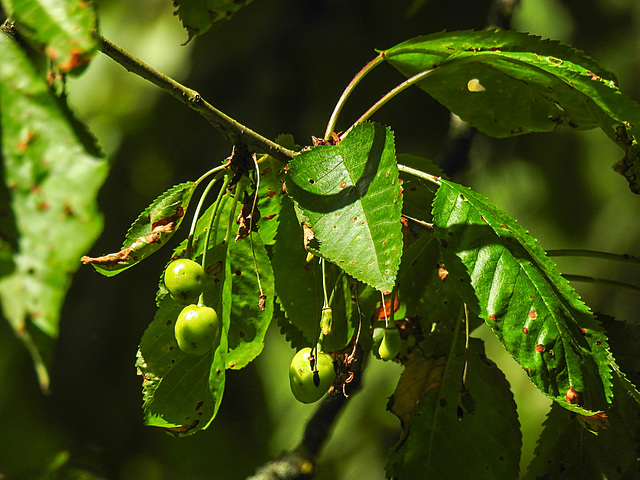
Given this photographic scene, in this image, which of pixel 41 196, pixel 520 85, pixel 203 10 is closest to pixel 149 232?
pixel 203 10

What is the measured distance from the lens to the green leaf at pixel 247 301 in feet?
2.85

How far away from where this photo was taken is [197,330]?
74 cm

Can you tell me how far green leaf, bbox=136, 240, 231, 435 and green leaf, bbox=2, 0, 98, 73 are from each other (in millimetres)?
491

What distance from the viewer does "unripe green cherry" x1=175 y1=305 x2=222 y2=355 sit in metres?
0.74

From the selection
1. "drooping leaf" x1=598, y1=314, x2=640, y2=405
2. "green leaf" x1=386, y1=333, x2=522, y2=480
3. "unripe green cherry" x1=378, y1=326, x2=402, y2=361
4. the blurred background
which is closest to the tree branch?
"unripe green cherry" x1=378, y1=326, x2=402, y2=361

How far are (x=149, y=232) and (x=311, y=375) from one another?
0.90ft

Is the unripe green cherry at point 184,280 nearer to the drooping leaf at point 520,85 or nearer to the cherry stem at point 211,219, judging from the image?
the cherry stem at point 211,219

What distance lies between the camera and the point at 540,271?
69 cm

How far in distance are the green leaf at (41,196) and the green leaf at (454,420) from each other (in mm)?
642

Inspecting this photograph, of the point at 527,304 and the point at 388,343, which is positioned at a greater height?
the point at 527,304

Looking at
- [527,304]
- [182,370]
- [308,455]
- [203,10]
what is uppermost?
[203,10]

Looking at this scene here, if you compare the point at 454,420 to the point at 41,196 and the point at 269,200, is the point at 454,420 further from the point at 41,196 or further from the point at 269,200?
the point at 41,196

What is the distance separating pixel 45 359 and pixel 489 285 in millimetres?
477

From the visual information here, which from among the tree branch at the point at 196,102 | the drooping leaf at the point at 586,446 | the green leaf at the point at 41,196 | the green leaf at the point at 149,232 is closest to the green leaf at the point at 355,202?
the tree branch at the point at 196,102
